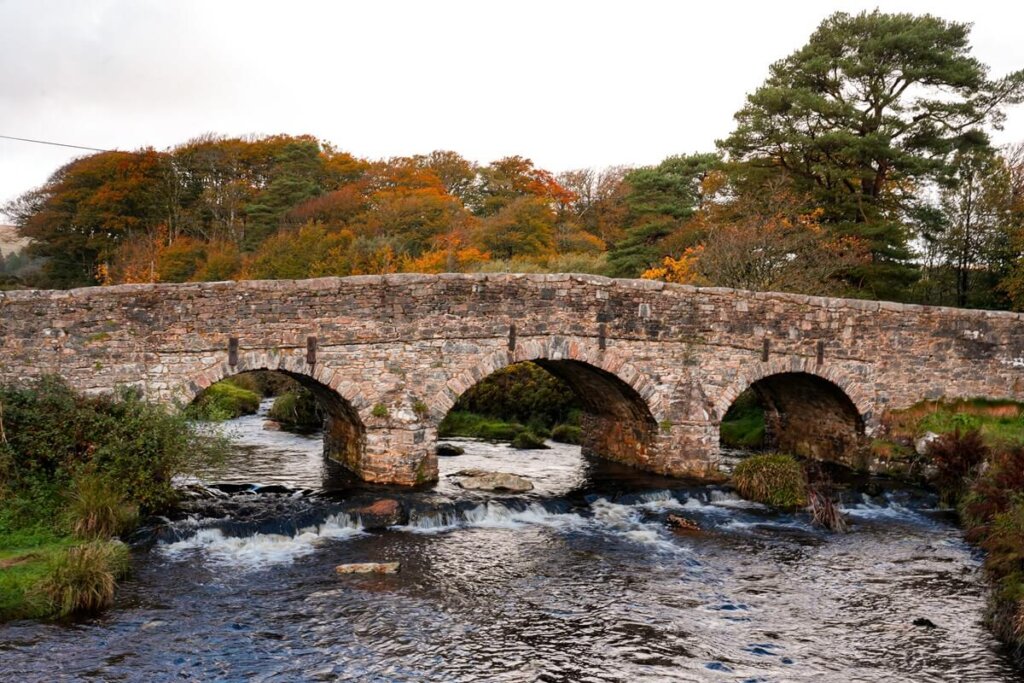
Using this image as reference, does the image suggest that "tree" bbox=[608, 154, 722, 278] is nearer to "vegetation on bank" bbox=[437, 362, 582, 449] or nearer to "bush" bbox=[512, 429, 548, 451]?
"vegetation on bank" bbox=[437, 362, 582, 449]

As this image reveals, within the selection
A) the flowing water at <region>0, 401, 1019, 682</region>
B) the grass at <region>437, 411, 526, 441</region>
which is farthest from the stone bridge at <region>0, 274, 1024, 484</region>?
the grass at <region>437, 411, 526, 441</region>

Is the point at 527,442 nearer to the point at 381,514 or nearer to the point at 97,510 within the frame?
the point at 381,514

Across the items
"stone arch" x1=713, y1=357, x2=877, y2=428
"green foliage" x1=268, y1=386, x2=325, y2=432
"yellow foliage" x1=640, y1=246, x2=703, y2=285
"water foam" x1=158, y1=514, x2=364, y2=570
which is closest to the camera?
"water foam" x1=158, y1=514, x2=364, y2=570

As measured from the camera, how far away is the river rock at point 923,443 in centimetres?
2028

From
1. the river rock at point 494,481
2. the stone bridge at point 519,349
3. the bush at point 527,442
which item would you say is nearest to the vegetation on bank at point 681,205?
the stone bridge at point 519,349

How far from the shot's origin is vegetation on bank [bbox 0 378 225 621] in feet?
38.4

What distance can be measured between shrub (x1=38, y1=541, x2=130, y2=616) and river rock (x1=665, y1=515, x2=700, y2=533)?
9.96 m

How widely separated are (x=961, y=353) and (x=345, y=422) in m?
16.7

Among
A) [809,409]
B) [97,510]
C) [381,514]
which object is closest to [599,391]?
[809,409]

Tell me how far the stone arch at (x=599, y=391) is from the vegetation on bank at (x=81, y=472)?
556cm

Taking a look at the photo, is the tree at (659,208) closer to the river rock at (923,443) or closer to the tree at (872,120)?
the tree at (872,120)

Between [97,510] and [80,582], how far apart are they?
7.99 ft

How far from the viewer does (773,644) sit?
10.6 meters

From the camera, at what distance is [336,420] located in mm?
20312
